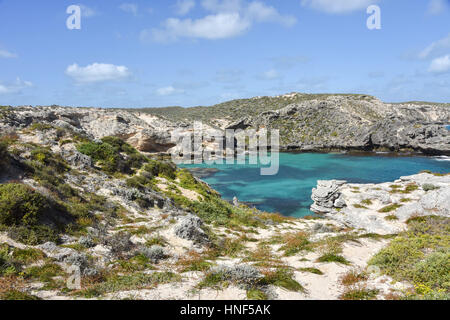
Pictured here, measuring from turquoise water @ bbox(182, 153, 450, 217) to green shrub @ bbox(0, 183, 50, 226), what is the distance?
24958 millimetres

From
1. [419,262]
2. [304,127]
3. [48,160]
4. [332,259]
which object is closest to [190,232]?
[332,259]

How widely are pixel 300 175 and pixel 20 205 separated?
157 ft

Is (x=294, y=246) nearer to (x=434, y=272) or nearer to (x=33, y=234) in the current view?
(x=434, y=272)

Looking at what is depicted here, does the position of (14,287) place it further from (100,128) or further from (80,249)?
(100,128)

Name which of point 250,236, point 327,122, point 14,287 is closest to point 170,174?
point 250,236

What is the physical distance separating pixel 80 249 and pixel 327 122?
92250mm

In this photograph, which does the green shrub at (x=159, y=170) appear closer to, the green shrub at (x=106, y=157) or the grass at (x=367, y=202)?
the green shrub at (x=106, y=157)

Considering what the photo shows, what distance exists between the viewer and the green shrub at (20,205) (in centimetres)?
967

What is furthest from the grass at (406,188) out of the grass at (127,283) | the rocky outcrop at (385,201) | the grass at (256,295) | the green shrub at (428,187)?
the grass at (127,283)

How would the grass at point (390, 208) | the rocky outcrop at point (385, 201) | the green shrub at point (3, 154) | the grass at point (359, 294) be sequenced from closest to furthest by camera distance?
the grass at point (359, 294) < the green shrub at point (3, 154) < the rocky outcrop at point (385, 201) < the grass at point (390, 208)

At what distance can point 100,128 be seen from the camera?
65500 mm

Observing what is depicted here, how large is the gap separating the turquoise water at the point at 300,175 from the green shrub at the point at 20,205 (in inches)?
983

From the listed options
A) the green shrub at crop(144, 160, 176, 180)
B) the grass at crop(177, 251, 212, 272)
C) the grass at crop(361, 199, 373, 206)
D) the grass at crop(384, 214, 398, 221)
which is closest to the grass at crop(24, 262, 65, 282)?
the grass at crop(177, 251, 212, 272)

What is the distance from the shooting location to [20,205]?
1014 centimetres
